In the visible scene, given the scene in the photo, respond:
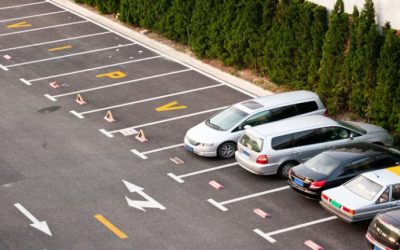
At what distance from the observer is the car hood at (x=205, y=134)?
2796cm

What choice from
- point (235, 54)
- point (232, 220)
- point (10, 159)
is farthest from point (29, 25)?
point (232, 220)

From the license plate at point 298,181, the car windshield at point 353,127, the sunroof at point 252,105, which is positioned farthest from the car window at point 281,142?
the sunroof at point 252,105

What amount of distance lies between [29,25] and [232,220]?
20748mm

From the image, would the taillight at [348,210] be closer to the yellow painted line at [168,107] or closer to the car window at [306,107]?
the car window at [306,107]

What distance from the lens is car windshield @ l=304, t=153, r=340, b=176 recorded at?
24922 mm

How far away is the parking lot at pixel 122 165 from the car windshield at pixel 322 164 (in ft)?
3.22

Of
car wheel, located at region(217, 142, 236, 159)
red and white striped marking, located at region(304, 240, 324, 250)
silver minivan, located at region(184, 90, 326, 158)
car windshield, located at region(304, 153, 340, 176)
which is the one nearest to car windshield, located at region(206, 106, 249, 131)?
silver minivan, located at region(184, 90, 326, 158)

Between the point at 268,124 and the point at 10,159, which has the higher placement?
the point at 268,124

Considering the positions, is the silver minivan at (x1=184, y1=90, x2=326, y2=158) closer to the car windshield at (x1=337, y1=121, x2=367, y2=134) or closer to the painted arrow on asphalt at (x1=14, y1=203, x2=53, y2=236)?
the car windshield at (x1=337, y1=121, x2=367, y2=134)

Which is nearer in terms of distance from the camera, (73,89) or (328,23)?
(328,23)

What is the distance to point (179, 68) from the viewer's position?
36.1 metres

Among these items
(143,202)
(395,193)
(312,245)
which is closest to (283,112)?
(143,202)

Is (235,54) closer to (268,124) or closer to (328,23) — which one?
(328,23)

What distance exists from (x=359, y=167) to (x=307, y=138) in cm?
225
